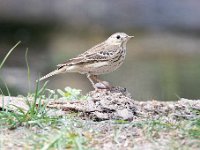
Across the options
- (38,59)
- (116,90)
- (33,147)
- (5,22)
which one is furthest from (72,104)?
(5,22)

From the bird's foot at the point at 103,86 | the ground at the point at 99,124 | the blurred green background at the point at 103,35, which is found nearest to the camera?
the ground at the point at 99,124

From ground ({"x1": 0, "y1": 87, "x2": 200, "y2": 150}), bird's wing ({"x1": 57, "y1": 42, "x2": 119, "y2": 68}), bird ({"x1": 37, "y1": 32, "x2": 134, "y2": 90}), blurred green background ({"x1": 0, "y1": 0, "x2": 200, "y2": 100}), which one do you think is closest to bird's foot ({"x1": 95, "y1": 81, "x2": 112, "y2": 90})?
ground ({"x1": 0, "y1": 87, "x2": 200, "y2": 150})

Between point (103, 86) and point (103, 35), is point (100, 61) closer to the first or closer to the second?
point (103, 86)

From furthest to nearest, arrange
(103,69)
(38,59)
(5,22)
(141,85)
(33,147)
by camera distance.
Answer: (5,22), (38,59), (141,85), (103,69), (33,147)

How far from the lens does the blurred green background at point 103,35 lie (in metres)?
17.9

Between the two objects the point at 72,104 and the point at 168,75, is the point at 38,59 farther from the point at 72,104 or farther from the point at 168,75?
the point at 72,104

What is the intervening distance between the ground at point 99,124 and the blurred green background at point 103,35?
8.96 metres

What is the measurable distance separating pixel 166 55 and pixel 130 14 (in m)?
4.32

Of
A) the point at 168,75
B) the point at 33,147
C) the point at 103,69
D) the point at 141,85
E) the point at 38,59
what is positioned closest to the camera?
the point at 33,147

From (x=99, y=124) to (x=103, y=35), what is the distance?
52.0 ft

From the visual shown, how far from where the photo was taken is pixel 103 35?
2253cm

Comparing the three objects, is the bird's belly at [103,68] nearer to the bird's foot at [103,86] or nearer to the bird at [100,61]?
the bird at [100,61]

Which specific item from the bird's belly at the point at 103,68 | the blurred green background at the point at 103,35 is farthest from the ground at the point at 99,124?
the blurred green background at the point at 103,35

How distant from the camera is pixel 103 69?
30.4 ft
